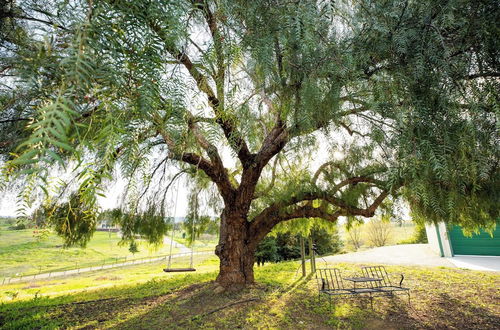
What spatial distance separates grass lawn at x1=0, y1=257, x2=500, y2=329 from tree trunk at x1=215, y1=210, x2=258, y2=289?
0.81 feet

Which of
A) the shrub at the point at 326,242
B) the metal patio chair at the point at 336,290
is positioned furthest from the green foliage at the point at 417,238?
the metal patio chair at the point at 336,290

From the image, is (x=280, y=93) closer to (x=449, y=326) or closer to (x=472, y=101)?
(x=472, y=101)

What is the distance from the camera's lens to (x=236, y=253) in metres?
5.02

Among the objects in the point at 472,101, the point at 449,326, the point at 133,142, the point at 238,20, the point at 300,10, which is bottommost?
the point at 449,326

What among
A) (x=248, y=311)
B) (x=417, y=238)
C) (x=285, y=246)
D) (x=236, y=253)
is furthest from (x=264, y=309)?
(x=417, y=238)

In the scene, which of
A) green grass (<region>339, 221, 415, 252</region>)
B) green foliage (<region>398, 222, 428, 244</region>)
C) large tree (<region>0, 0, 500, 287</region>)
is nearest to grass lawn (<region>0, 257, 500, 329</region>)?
large tree (<region>0, 0, 500, 287</region>)

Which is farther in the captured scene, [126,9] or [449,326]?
[449,326]

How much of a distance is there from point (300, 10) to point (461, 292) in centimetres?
658

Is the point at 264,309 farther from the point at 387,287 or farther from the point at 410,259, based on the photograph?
the point at 410,259

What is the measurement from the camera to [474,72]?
1.04 meters

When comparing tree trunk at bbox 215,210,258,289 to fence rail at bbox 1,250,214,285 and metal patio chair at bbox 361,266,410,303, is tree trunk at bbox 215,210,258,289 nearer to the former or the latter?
metal patio chair at bbox 361,266,410,303

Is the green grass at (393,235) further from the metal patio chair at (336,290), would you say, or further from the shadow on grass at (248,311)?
the shadow on grass at (248,311)

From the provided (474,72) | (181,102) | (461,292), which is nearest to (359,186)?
(461,292)

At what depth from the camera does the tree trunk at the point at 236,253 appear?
499 centimetres
